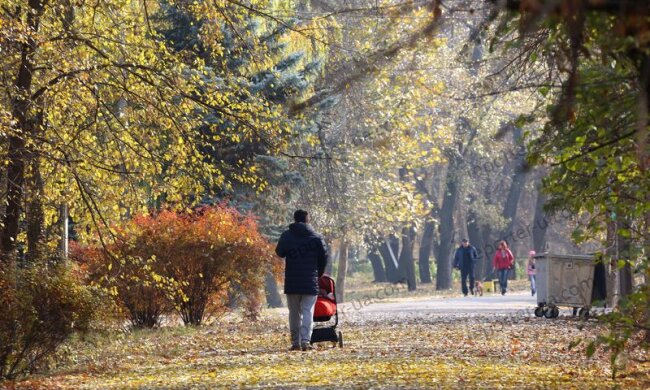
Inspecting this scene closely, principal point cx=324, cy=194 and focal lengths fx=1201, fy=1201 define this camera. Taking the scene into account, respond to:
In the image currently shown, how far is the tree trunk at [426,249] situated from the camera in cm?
5948

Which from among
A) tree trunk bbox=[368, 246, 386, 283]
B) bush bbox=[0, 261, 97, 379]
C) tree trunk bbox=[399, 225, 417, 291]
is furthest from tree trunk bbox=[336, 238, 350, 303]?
bush bbox=[0, 261, 97, 379]

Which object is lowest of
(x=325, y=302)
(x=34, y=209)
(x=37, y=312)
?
(x=37, y=312)

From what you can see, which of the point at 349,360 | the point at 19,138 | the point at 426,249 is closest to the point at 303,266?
the point at 349,360

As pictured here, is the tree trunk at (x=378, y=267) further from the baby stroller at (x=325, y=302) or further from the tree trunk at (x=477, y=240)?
the baby stroller at (x=325, y=302)

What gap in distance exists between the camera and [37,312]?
12516 millimetres

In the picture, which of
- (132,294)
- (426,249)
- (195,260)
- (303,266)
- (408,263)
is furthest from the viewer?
(426,249)

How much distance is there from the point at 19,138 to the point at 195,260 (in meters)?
8.40

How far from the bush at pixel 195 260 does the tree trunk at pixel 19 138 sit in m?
6.06

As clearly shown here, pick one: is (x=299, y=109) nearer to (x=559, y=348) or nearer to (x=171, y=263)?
(x=559, y=348)

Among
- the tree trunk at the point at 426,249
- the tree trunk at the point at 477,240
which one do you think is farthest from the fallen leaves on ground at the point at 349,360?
the tree trunk at the point at 426,249

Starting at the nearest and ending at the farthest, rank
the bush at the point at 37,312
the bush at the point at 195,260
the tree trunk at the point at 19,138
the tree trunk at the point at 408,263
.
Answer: the bush at the point at 37,312, the tree trunk at the point at 19,138, the bush at the point at 195,260, the tree trunk at the point at 408,263

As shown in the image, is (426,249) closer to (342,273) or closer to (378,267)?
(378,267)

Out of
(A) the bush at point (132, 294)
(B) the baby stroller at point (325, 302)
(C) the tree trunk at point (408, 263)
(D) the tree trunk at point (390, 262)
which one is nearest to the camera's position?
(B) the baby stroller at point (325, 302)

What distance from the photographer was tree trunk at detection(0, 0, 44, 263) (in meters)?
14.0
